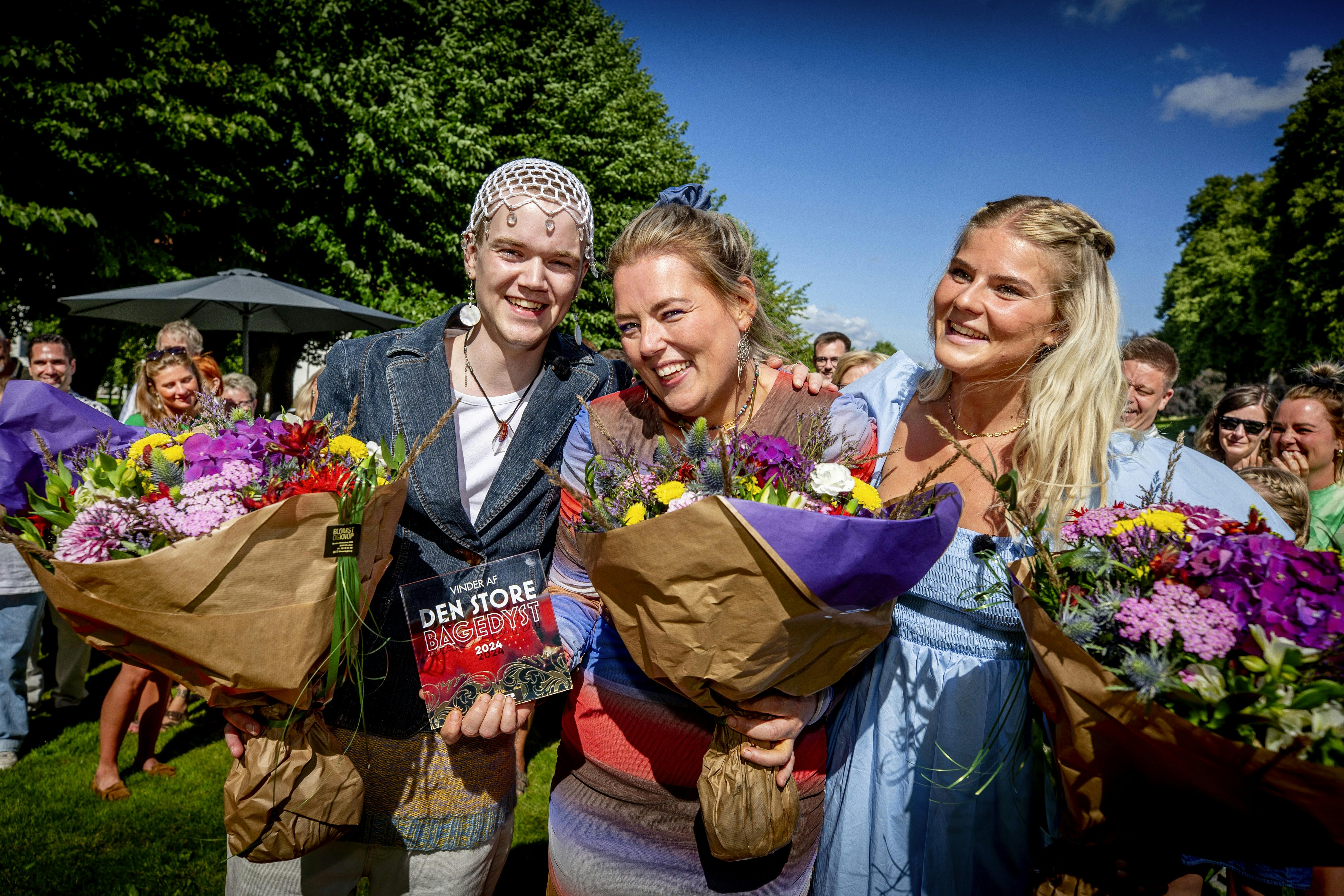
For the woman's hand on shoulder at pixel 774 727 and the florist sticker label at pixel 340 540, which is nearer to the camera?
the florist sticker label at pixel 340 540

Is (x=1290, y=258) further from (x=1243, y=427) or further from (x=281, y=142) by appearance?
(x=281, y=142)

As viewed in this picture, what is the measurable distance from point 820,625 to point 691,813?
0.70 meters

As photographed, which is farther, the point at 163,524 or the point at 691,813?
the point at 691,813

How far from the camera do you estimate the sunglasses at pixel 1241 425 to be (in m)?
5.46

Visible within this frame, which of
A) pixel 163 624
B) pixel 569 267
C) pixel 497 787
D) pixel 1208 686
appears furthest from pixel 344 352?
pixel 1208 686

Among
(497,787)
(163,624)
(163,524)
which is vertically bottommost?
(497,787)

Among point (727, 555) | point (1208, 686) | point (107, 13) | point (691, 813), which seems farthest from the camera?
point (107, 13)

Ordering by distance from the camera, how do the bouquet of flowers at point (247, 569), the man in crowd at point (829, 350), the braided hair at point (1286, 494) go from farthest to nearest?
1. the man in crowd at point (829, 350)
2. the braided hair at point (1286, 494)
3. the bouquet of flowers at point (247, 569)

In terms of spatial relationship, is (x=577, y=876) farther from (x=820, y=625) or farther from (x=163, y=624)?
(x=163, y=624)

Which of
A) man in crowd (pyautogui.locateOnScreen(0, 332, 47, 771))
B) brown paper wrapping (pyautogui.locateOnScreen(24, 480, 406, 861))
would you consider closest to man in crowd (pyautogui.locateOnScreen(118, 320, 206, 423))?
man in crowd (pyautogui.locateOnScreen(0, 332, 47, 771))

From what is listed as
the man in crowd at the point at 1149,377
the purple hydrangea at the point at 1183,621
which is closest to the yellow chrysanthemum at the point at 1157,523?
the purple hydrangea at the point at 1183,621

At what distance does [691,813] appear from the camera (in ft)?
6.09

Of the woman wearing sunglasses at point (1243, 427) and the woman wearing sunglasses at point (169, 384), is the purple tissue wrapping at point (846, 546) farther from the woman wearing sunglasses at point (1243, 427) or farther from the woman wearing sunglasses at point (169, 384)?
the woman wearing sunglasses at point (1243, 427)

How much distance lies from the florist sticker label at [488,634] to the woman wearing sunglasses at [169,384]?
372 cm
